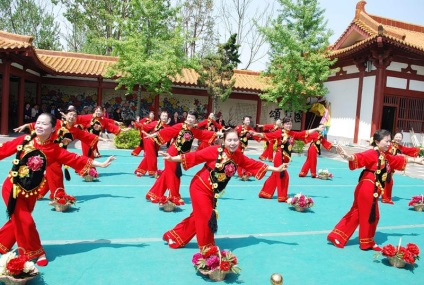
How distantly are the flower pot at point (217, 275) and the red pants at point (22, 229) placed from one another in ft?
5.64

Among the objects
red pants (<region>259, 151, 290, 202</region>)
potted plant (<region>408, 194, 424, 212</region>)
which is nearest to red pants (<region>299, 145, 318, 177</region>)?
red pants (<region>259, 151, 290, 202</region>)

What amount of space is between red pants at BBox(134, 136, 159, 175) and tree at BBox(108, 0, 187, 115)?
5.81 metres

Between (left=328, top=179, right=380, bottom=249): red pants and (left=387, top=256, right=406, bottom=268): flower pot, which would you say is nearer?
(left=387, top=256, right=406, bottom=268): flower pot

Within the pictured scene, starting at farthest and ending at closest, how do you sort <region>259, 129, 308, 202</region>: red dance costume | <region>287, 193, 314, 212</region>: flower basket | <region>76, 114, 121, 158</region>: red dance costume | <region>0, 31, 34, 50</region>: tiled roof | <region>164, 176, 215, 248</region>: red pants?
<region>0, 31, 34, 50</region>: tiled roof
<region>76, 114, 121, 158</region>: red dance costume
<region>259, 129, 308, 202</region>: red dance costume
<region>287, 193, 314, 212</region>: flower basket
<region>164, 176, 215, 248</region>: red pants

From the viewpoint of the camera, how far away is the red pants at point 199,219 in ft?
13.3

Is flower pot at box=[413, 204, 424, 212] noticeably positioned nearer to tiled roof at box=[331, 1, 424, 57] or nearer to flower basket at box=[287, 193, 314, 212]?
flower basket at box=[287, 193, 314, 212]

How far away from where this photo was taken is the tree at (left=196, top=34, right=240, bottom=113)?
17.0 metres

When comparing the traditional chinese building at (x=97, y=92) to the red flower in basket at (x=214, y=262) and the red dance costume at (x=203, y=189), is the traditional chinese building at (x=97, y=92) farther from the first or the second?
the red flower in basket at (x=214, y=262)

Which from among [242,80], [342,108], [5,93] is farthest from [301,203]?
[242,80]

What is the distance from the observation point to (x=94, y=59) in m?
19.7

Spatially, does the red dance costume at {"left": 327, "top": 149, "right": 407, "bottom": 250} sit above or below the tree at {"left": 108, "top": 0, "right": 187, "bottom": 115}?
below

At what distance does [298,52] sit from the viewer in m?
16.0

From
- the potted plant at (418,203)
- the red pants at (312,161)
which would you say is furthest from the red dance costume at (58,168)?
the red pants at (312,161)

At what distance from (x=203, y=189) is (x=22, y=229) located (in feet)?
6.04
